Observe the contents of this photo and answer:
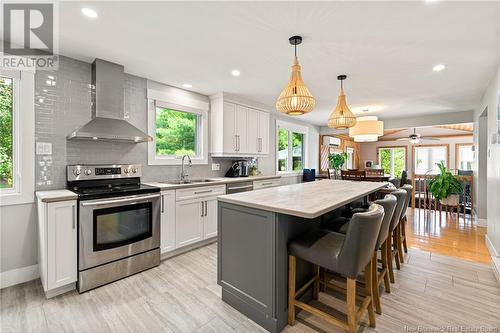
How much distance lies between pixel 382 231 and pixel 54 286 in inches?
115

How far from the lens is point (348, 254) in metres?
1.49

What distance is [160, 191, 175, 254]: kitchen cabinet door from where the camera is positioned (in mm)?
2911

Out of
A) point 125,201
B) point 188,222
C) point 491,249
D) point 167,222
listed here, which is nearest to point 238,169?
point 188,222

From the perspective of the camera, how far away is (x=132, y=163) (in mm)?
3203

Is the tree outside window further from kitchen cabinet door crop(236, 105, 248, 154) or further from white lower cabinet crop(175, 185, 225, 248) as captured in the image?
white lower cabinet crop(175, 185, 225, 248)

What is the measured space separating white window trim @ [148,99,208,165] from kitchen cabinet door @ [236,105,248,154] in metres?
0.59

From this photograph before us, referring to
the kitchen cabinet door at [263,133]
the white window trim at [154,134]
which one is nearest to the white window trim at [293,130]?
the kitchen cabinet door at [263,133]

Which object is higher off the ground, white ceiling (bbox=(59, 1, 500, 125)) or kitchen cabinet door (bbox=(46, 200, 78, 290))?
white ceiling (bbox=(59, 1, 500, 125))

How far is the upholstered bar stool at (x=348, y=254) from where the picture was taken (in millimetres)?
1470

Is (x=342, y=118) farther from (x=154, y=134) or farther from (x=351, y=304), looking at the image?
(x=154, y=134)

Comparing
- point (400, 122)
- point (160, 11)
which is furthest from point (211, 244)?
point (400, 122)

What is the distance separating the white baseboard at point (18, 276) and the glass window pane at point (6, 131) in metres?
0.87

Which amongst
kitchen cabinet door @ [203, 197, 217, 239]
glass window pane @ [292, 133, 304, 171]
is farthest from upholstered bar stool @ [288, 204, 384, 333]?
glass window pane @ [292, 133, 304, 171]

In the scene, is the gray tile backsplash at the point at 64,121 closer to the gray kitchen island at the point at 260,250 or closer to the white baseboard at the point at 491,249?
the gray kitchen island at the point at 260,250
